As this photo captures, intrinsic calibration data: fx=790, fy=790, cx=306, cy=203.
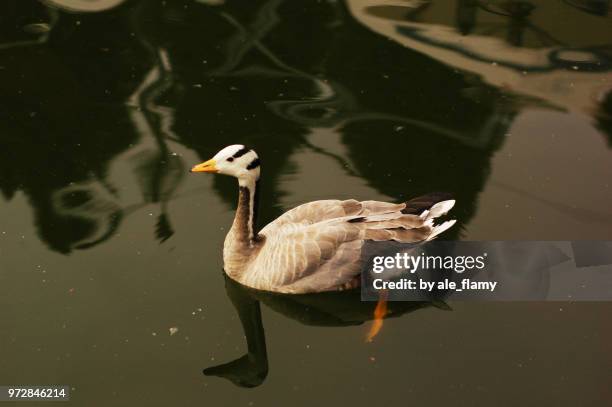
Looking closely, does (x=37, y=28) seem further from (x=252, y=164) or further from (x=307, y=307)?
(x=307, y=307)

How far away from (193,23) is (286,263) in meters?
4.18

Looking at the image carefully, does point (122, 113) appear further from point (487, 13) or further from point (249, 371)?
point (487, 13)

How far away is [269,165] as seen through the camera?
22.3ft

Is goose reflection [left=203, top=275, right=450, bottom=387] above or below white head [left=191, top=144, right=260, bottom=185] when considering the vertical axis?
below

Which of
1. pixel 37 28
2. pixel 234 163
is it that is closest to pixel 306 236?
pixel 234 163

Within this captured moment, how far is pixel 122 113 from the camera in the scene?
24.2 feet

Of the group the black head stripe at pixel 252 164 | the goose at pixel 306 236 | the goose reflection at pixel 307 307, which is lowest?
the goose reflection at pixel 307 307

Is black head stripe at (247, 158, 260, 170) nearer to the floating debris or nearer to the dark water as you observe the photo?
the dark water

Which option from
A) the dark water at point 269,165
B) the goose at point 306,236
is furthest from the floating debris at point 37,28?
the goose at point 306,236

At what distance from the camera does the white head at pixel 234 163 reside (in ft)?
17.7

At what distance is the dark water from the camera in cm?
518

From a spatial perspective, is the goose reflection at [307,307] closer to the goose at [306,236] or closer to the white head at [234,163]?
the goose at [306,236]

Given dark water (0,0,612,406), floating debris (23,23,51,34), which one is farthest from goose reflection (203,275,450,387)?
floating debris (23,23,51,34)

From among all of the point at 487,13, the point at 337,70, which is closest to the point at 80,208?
the point at 337,70
